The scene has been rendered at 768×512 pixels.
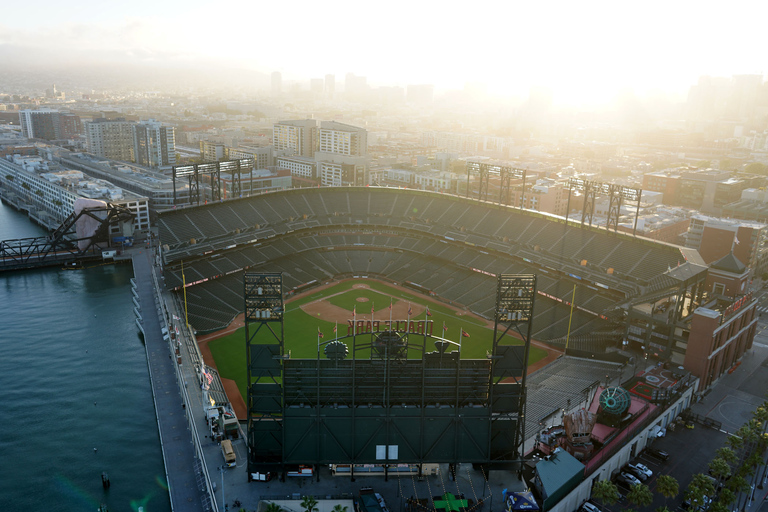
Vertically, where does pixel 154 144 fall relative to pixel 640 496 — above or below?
above

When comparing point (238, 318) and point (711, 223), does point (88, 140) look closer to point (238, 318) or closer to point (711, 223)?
point (238, 318)

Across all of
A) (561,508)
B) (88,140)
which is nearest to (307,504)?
(561,508)

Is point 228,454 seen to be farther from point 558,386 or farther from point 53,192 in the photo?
point 53,192

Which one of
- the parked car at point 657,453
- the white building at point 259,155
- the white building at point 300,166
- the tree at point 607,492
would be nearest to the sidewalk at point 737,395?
the parked car at point 657,453

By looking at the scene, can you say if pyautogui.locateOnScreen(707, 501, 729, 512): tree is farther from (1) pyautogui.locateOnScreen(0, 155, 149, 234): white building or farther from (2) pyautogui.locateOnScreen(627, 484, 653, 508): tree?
(1) pyautogui.locateOnScreen(0, 155, 149, 234): white building

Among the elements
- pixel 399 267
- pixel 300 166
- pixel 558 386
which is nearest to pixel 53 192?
pixel 300 166

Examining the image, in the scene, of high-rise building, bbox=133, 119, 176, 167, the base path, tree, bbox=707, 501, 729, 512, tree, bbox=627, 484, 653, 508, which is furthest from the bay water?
high-rise building, bbox=133, 119, 176, 167

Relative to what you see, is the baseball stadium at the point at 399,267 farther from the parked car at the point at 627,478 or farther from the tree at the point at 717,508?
the tree at the point at 717,508
